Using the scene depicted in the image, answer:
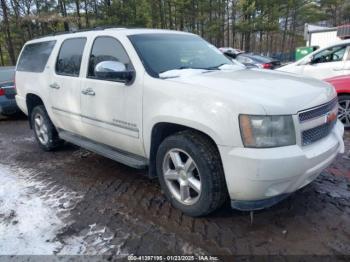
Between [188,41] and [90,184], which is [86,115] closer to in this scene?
[90,184]

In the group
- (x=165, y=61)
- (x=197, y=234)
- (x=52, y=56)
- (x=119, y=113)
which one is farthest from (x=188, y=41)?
(x=197, y=234)

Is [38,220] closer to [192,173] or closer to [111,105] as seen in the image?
[111,105]

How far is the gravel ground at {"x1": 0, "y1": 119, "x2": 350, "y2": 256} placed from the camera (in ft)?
9.38

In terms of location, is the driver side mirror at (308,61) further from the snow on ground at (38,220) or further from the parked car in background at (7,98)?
the parked car in background at (7,98)

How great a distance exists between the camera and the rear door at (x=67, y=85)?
4445 mm

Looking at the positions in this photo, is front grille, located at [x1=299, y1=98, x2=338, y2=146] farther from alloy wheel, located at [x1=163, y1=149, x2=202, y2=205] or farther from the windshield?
the windshield

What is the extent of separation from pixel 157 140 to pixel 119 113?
588mm

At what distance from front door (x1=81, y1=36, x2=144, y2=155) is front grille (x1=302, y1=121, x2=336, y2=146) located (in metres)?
1.61

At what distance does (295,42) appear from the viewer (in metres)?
50.7

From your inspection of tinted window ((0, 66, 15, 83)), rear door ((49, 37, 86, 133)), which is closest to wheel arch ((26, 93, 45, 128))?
rear door ((49, 37, 86, 133))

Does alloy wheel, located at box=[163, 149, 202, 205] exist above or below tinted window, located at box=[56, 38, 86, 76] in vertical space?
below

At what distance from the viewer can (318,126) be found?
9.86 ft

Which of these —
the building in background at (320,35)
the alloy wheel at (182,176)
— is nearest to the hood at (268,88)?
the alloy wheel at (182,176)

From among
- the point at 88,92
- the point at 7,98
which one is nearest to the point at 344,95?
the point at 88,92
